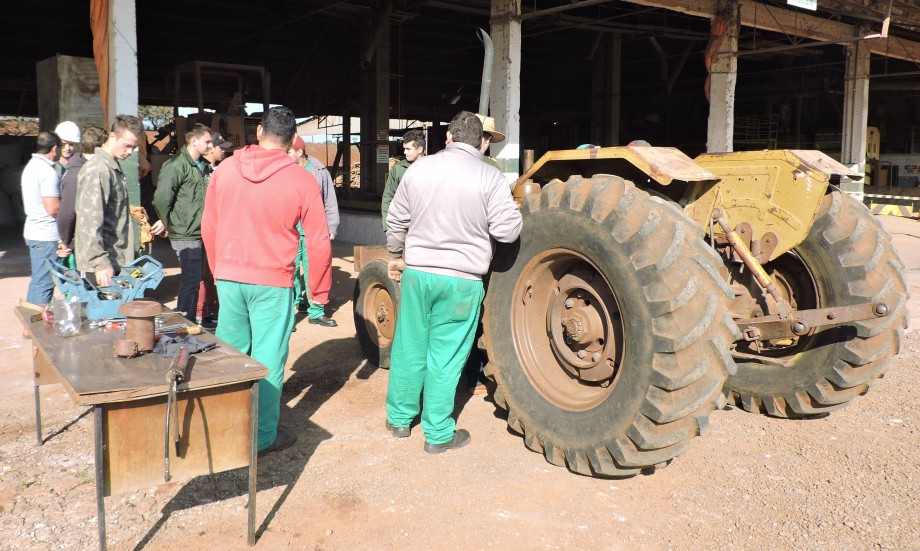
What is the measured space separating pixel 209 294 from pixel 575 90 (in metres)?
18.0

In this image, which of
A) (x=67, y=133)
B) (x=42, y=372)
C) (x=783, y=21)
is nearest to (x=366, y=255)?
(x=42, y=372)

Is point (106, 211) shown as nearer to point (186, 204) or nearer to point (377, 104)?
point (186, 204)

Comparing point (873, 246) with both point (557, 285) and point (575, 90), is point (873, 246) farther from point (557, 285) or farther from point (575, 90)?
point (575, 90)

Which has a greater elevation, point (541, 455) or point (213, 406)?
point (213, 406)

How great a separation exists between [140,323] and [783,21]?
14.8 meters

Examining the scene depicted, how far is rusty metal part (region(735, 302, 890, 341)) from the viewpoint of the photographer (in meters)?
3.50

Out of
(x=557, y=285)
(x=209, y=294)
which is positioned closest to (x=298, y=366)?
(x=209, y=294)

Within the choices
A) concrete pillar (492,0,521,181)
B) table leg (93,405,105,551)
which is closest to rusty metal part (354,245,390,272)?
table leg (93,405,105,551)

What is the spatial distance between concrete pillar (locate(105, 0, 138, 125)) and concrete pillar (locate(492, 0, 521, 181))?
16.3 feet

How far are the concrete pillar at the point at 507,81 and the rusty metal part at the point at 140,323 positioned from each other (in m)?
7.87

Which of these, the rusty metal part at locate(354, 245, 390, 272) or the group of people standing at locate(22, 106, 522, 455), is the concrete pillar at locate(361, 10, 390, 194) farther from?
the group of people standing at locate(22, 106, 522, 455)

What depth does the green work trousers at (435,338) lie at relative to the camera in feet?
12.4

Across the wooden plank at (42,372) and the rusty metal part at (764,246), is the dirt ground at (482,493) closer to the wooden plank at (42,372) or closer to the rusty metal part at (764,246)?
the wooden plank at (42,372)

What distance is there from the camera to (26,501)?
126 inches
